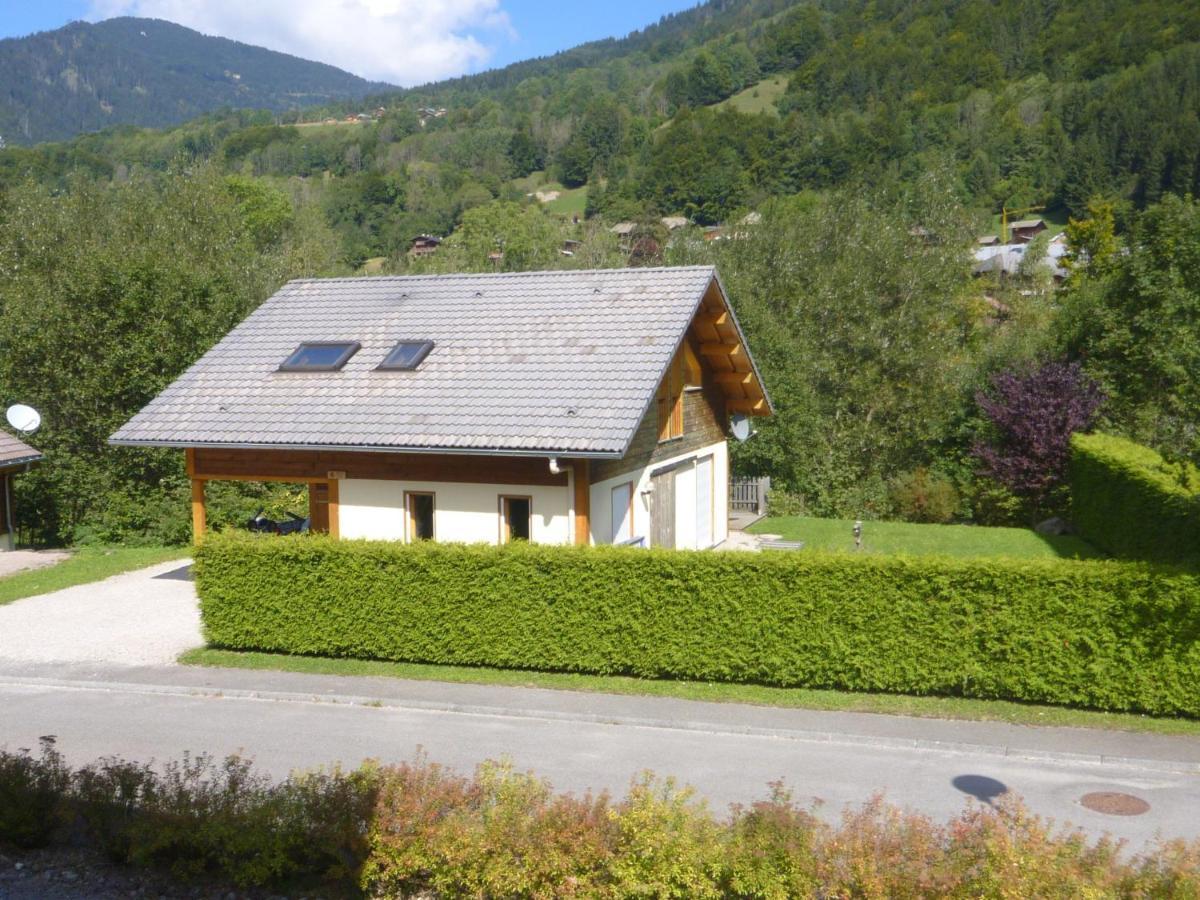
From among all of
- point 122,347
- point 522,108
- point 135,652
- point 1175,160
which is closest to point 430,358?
point 135,652

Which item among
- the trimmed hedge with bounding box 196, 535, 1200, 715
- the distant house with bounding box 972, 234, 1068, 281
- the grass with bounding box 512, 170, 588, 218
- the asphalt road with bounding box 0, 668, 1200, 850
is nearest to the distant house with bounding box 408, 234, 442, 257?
the grass with bounding box 512, 170, 588, 218

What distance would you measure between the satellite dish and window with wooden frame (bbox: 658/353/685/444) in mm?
3417

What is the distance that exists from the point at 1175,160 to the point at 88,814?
10931 centimetres

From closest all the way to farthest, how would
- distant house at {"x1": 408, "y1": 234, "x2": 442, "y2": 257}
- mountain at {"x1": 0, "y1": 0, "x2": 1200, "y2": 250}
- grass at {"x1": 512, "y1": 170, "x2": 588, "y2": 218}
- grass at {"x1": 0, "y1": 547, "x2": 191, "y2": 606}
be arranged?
grass at {"x1": 0, "y1": 547, "x2": 191, "y2": 606} < distant house at {"x1": 408, "y1": 234, "x2": 442, "y2": 257} < mountain at {"x1": 0, "y1": 0, "x2": 1200, "y2": 250} < grass at {"x1": 512, "y1": 170, "x2": 588, "y2": 218}

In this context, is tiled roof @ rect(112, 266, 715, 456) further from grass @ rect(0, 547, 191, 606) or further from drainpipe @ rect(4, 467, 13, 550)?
drainpipe @ rect(4, 467, 13, 550)

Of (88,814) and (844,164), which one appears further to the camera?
(844,164)

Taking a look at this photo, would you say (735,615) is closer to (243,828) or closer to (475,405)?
(475,405)

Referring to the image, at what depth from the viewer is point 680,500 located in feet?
76.4

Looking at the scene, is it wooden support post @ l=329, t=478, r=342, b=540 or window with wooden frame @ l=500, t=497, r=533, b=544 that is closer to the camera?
window with wooden frame @ l=500, t=497, r=533, b=544

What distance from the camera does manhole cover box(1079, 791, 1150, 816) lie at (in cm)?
1062

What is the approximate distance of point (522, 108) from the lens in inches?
7574

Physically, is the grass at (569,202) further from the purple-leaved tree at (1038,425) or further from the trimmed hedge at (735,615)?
the trimmed hedge at (735,615)

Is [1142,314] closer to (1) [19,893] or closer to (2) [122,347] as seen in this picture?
(2) [122,347]

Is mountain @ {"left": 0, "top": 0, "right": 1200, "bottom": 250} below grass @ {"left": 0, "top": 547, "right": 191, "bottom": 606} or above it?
above
